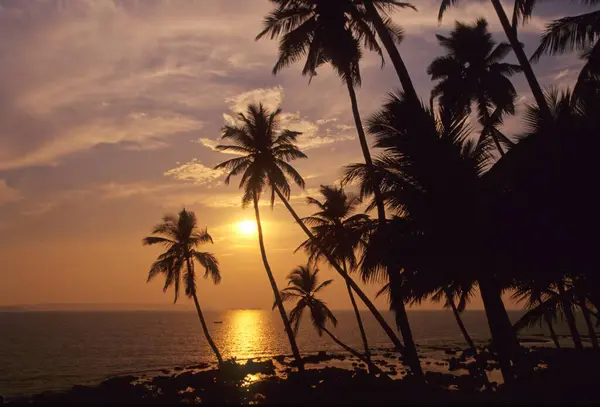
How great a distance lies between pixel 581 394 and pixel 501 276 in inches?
127

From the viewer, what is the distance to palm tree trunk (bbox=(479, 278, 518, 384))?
1027cm

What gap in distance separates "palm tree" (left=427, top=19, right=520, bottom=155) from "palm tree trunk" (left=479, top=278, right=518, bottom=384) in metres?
17.1

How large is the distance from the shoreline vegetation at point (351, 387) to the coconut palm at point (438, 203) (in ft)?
5.00

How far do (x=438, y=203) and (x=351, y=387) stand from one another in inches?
418

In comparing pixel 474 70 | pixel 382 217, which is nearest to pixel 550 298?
pixel 382 217

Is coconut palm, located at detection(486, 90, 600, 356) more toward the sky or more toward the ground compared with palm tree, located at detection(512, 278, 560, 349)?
more toward the sky

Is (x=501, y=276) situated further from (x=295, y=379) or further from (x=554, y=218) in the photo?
(x=295, y=379)

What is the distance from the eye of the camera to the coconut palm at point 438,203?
34.1ft

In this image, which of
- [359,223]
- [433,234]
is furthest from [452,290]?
[359,223]

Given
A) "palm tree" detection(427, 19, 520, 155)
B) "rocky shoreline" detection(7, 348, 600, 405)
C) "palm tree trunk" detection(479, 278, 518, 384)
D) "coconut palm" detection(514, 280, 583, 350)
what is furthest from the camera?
"palm tree" detection(427, 19, 520, 155)

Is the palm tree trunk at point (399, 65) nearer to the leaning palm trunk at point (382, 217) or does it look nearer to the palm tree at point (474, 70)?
the leaning palm trunk at point (382, 217)

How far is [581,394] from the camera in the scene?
8.43 m

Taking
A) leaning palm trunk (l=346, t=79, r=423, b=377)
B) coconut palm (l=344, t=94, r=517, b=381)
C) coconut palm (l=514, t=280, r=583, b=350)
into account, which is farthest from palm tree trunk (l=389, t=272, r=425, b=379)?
coconut palm (l=514, t=280, r=583, b=350)

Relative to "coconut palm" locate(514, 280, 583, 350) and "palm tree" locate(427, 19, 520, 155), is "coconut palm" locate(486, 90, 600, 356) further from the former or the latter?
"palm tree" locate(427, 19, 520, 155)
